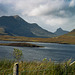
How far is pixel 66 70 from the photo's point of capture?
1308cm

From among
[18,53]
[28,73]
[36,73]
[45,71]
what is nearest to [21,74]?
[28,73]

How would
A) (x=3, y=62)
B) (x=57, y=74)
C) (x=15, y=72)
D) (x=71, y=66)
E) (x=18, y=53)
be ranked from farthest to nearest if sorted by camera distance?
(x=18, y=53), (x=3, y=62), (x=71, y=66), (x=57, y=74), (x=15, y=72)

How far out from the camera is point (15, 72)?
7.93 m

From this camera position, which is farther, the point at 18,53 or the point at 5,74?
the point at 18,53

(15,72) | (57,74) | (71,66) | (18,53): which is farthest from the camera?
(18,53)

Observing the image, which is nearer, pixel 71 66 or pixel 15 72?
pixel 15 72

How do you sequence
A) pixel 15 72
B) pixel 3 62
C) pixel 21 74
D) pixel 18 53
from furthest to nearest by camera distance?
1. pixel 18 53
2. pixel 3 62
3. pixel 21 74
4. pixel 15 72

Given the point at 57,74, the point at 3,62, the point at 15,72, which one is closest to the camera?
the point at 15,72

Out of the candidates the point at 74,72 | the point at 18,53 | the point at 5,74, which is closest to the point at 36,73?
the point at 5,74

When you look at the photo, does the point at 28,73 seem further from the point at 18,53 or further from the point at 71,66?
the point at 18,53

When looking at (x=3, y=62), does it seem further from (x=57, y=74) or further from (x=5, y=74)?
(x=57, y=74)

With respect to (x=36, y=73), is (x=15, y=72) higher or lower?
higher

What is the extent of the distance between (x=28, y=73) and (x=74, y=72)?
4.99 m

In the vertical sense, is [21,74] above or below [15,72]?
below
